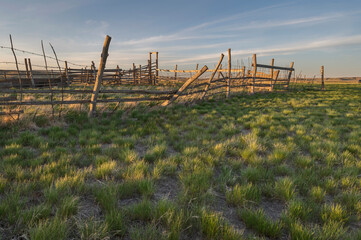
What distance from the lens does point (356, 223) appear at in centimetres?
197

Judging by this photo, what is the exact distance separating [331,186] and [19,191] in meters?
4.00

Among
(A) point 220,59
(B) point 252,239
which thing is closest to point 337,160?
(B) point 252,239

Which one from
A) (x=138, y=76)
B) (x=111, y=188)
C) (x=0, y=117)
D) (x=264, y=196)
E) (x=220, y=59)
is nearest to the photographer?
(x=111, y=188)

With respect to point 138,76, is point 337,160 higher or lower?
lower

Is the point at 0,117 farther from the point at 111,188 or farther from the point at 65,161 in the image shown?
the point at 111,188

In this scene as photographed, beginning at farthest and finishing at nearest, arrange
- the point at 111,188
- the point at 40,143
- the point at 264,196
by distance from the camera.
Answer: the point at 40,143, the point at 264,196, the point at 111,188

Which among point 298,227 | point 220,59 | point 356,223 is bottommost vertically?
point 356,223

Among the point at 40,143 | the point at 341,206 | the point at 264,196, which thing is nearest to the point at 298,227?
the point at 264,196

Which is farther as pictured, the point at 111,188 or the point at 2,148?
the point at 2,148

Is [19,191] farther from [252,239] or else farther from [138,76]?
[138,76]

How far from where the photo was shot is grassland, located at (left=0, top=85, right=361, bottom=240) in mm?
1742

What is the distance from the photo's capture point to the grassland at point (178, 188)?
1.74 m

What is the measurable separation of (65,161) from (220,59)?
882 cm

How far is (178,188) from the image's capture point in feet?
8.23
